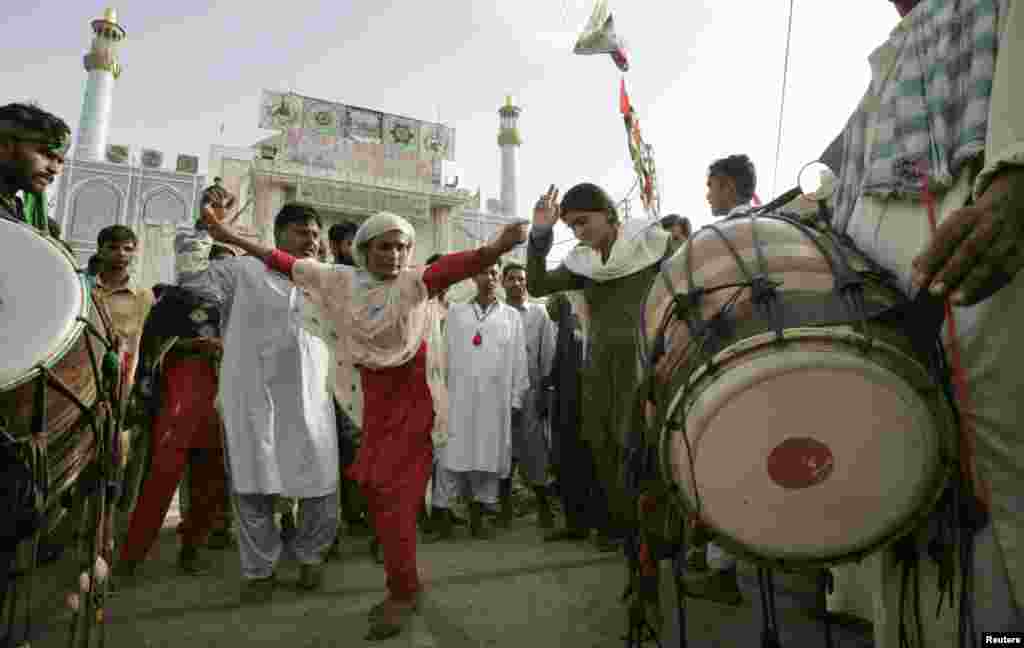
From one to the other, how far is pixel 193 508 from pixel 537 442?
2.40 metres

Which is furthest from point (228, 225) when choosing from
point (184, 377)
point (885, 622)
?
point (885, 622)

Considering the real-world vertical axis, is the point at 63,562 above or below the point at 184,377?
below

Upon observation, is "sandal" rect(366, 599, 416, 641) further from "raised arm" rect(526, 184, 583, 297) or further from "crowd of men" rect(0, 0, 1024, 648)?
"raised arm" rect(526, 184, 583, 297)

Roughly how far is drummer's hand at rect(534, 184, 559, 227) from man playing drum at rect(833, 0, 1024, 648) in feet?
4.06

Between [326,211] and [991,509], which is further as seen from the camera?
[326,211]

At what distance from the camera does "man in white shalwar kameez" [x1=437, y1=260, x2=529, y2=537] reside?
12.9 ft

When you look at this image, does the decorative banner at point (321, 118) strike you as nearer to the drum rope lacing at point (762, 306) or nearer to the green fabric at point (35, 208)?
the green fabric at point (35, 208)

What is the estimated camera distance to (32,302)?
4.71 ft

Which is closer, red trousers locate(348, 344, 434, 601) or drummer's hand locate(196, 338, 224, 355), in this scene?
red trousers locate(348, 344, 434, 601)

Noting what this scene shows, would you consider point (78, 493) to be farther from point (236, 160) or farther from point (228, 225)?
point (236, 160)

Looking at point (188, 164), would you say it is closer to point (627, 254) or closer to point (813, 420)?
point (627, 254)

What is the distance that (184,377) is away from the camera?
3.14 meters

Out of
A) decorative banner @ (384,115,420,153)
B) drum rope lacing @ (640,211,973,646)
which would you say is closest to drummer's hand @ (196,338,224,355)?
drum rope lacing @ (640,211,973,646)

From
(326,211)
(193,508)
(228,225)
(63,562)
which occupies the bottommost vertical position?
(63,562)
